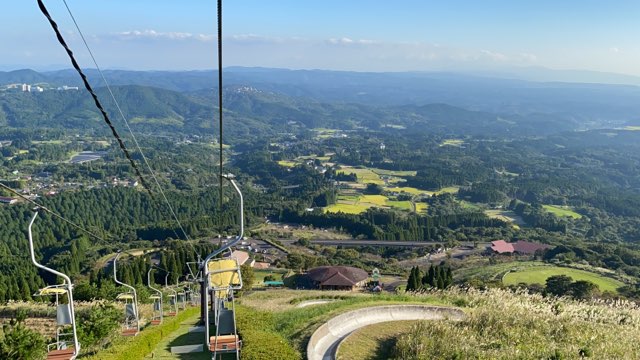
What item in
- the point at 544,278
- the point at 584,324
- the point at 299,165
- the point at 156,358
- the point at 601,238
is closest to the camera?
the point at 156,358

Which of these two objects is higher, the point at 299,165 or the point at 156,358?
the point at 156,358

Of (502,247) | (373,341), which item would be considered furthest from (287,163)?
(373,341)

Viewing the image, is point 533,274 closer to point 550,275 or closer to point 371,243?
point 550,275

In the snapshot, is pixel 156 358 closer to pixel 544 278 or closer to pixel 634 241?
pixel 544 278

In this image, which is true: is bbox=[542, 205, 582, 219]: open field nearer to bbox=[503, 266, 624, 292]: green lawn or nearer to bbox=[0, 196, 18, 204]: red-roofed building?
bbox=[503, 266, 624, 292]: green lawn

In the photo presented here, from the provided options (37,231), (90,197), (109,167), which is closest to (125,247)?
(37,231)

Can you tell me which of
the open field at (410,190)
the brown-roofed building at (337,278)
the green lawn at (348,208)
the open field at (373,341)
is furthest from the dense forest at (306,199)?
the open field at (373,341)

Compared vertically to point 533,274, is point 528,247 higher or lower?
lower
